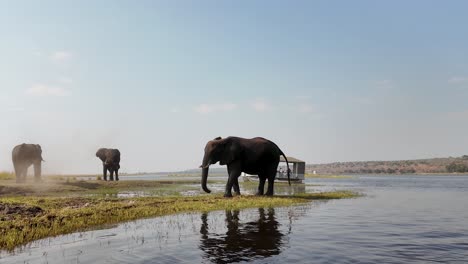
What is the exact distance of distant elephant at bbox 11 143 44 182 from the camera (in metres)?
39.5

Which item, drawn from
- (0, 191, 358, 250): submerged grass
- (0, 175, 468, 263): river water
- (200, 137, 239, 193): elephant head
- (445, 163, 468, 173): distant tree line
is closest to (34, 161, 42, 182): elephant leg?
(0, 191, 358, 250): submerged grass

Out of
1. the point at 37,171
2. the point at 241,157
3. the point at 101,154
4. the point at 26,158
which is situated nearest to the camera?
the point at 241,157

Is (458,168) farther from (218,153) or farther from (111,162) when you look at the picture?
(218,153)

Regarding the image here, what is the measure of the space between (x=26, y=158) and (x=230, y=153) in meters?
24.5

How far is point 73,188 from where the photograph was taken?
3488 centimetres

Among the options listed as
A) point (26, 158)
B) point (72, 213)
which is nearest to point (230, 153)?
point (72, 213)

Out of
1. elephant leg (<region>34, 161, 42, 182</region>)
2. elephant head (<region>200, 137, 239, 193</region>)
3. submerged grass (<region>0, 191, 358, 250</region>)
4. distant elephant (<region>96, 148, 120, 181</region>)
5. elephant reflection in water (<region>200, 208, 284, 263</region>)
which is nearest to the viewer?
elephant reflection in water (<region>200, 208, 284, 263</region>)

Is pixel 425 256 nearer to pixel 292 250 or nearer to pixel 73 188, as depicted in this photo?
pixel 292 250

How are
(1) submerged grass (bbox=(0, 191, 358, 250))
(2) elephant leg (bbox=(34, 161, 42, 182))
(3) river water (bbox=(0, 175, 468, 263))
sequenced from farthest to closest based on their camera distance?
(2) elephant leg (bbox=(34, 161, 42, 182)) → (1) submerged grass (bbox=(0, 191, 358, 250)) → (3) river water (bbox=(0, 175, 468, 263))

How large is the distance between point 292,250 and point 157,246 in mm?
3960

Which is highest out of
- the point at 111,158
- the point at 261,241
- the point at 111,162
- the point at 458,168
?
the point at 111,158

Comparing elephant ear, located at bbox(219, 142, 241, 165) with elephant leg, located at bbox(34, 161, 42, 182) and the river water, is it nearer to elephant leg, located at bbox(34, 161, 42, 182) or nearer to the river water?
the river water

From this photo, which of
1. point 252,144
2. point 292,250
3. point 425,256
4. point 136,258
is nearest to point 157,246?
point 136,258

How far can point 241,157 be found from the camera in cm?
2756
